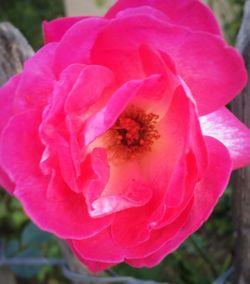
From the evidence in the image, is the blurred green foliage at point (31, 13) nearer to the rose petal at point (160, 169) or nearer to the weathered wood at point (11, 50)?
the weathered wood at point (11, 50)

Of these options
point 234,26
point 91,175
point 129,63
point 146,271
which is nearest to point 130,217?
point 91,175

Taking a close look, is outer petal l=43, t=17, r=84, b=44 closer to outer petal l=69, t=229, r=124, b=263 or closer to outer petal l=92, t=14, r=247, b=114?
outer petal l=92, t=14, r=247, b=114

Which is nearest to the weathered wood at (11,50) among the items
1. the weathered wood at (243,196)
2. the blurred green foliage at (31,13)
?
the weathered wood at (243,196)

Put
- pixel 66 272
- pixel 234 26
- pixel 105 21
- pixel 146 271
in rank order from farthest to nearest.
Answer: pixel 234 26
pixel 146 271
pixel 66 272
pixel 105 21

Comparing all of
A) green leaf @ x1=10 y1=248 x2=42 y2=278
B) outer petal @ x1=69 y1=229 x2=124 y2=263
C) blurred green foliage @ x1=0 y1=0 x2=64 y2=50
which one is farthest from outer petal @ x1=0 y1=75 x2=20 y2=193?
blurred green foliage @ x1=0 y1=0 x2=64 y2=50

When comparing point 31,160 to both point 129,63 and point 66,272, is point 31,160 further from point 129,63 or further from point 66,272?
point 66,272

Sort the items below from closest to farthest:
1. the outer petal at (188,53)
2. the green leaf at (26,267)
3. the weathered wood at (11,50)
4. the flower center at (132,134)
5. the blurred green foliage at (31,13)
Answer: the outer petal at (188,53) → the flower center at (132,134) → the weathered wood at (11,50) → the green leaf at (26,267) → the blurred green foliage at (31,13)
